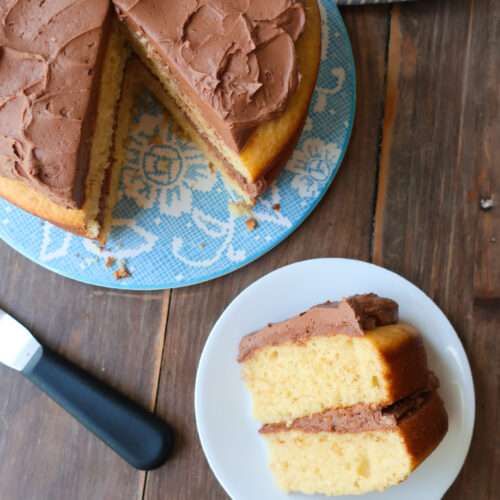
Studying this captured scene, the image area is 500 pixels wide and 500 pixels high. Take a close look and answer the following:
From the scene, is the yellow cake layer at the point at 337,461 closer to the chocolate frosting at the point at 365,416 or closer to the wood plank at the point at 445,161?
the chocolate frosting at the point at 365,416

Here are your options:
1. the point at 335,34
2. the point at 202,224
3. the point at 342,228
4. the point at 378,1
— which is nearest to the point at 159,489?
the point at 202,224

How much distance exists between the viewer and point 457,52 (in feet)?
8.87

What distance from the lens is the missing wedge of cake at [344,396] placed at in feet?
7.01

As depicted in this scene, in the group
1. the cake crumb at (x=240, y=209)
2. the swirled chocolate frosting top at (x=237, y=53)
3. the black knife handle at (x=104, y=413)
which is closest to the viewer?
the swirled chocolate frosting top at (x=237, y=53)

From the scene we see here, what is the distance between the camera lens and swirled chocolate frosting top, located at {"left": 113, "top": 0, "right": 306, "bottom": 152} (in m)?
2.06

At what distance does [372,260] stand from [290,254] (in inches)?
16.8

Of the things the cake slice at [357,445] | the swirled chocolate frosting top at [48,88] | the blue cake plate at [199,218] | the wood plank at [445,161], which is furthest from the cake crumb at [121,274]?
the wood plank at [445,161]

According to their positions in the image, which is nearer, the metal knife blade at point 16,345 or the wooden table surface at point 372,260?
the metal knife blade at point 16,345

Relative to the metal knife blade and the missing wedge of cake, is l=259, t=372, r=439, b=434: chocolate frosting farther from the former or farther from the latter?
the metal knife blade

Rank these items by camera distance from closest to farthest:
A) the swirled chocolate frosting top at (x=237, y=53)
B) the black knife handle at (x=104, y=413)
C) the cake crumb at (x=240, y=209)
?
1. the swirled chocolate frosting top at (x=237, y=53)
2. the black knife handle at (x=104, y=413)
3. the cake crumb at (x=240, y=209)

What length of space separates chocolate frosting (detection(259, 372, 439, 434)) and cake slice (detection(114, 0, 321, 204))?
3.54 feet

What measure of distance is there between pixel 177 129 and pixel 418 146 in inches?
49.5

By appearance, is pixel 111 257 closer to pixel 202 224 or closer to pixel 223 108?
pixel 202 224

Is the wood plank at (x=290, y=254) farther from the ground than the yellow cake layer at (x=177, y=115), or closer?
closer
